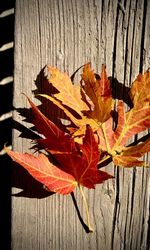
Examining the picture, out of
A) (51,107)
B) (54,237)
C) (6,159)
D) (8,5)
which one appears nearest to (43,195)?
(54,237)

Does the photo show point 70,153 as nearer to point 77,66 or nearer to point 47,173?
point 47,173

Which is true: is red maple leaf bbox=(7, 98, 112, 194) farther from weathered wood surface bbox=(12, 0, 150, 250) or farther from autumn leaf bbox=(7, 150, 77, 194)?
weathered wood surface bbox=(12, 0, 150, 250)

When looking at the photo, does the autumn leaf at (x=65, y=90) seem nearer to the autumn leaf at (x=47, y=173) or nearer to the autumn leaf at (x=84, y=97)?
the autumn leaf at (x=84, y=97)

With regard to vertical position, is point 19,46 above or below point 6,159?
above

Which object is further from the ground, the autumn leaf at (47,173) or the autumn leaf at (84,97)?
the autumn leaf at (84,97)

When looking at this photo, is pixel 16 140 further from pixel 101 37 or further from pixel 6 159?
pixel 6 159

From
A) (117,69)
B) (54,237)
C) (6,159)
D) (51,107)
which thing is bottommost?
(54,237)

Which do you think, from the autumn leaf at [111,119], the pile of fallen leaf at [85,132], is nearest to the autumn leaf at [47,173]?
the pile of fallen leaf at [85,132]

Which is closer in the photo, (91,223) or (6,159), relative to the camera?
(91,223)
